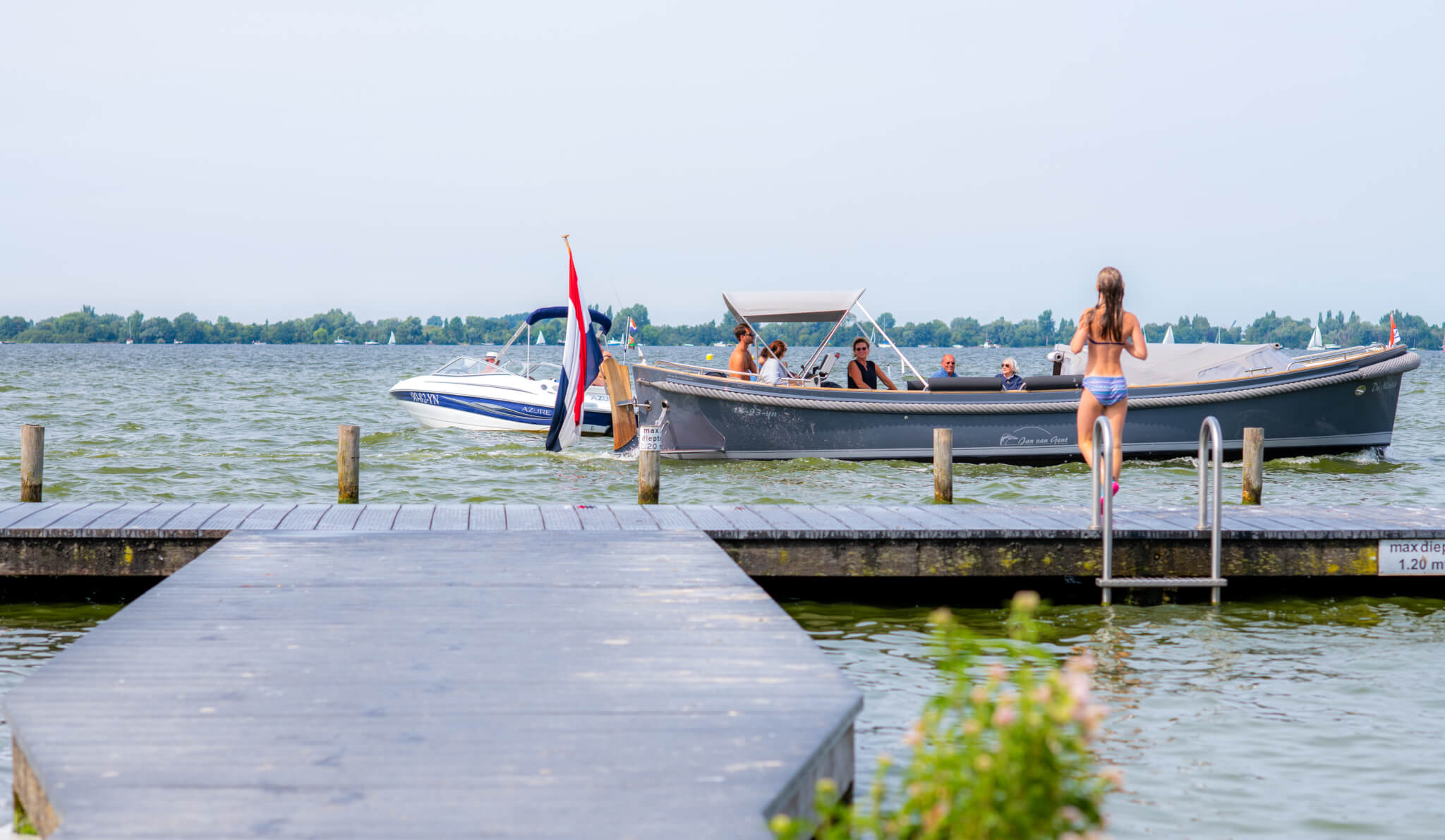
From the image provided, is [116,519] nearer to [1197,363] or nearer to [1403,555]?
[1403,555]

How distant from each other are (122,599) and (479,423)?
605 inches

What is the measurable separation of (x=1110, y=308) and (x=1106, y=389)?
50cm

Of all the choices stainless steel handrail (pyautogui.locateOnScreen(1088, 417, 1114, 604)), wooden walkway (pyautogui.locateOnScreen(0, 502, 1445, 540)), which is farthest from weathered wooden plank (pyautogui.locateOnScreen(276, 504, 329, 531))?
stainless steel handrail (pyautogui.locateOnScreen(1088, 417, 1114, 604))

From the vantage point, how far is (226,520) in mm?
7641

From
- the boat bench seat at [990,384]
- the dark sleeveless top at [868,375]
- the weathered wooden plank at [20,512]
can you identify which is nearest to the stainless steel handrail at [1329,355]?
the boat bench seat at [990,384]

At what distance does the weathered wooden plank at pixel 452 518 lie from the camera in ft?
24.8

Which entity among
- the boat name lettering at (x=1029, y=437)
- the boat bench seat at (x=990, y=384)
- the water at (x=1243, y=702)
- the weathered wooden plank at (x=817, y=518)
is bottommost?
the water at (x=1243, y=702)

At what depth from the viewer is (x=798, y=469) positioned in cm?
1662

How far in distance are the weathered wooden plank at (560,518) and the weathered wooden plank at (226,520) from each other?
6.01ft

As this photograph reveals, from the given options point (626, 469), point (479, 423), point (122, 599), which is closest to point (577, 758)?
point (122, 599)

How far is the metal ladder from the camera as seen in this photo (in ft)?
23.2

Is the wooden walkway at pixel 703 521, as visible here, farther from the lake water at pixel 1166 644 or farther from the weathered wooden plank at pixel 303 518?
the lake water at pixel 1166 644

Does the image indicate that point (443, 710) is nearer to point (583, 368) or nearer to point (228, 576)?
point (228, 576)

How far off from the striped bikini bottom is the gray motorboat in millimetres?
8741
